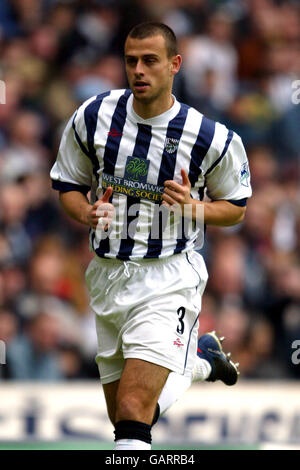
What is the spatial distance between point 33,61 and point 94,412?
3.54m

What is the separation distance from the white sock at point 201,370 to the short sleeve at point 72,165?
108 cm

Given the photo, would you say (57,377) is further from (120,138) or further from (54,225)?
(120,138)

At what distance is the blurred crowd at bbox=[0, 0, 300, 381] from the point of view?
307 inches

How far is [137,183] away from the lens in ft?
14.8

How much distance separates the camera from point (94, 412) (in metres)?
7.15

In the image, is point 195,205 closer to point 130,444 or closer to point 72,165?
point 72,165

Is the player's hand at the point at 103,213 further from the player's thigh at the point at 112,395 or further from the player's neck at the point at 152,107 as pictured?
the player's thigh at the point at 112,395

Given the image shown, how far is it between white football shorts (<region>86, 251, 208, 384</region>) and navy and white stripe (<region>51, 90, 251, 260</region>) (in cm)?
8

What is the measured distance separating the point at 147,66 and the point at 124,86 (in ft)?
14.4

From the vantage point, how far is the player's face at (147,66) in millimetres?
4379
